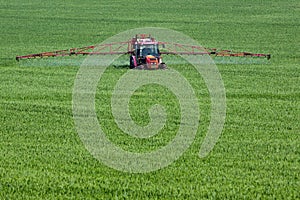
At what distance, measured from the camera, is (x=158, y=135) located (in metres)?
16.1

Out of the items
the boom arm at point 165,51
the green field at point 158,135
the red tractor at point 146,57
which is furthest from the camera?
the boom arm at point 165,51

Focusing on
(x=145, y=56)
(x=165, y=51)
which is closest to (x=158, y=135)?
(x=145, y=56)

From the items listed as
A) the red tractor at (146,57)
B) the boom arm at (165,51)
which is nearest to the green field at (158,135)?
the boom arm at (165,51)

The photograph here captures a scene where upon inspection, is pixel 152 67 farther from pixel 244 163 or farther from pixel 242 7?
pixel 242 7

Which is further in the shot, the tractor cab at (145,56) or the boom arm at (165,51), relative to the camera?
the boom arm at (165,51)

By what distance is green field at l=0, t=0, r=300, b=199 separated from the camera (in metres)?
12.2

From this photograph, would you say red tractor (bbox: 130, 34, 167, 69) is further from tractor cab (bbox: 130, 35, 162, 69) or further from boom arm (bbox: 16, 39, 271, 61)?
boom arm (bbox: 16, 39, 271, 61)

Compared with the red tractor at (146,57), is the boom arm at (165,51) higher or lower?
lower

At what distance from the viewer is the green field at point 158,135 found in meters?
12.2

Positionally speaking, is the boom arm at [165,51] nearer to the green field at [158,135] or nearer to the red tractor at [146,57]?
the green field at [158,135]

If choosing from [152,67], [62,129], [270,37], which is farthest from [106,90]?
[270,37]

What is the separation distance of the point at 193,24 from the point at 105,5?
1537 cm

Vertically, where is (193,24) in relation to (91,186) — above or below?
below

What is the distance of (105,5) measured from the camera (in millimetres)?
59156
